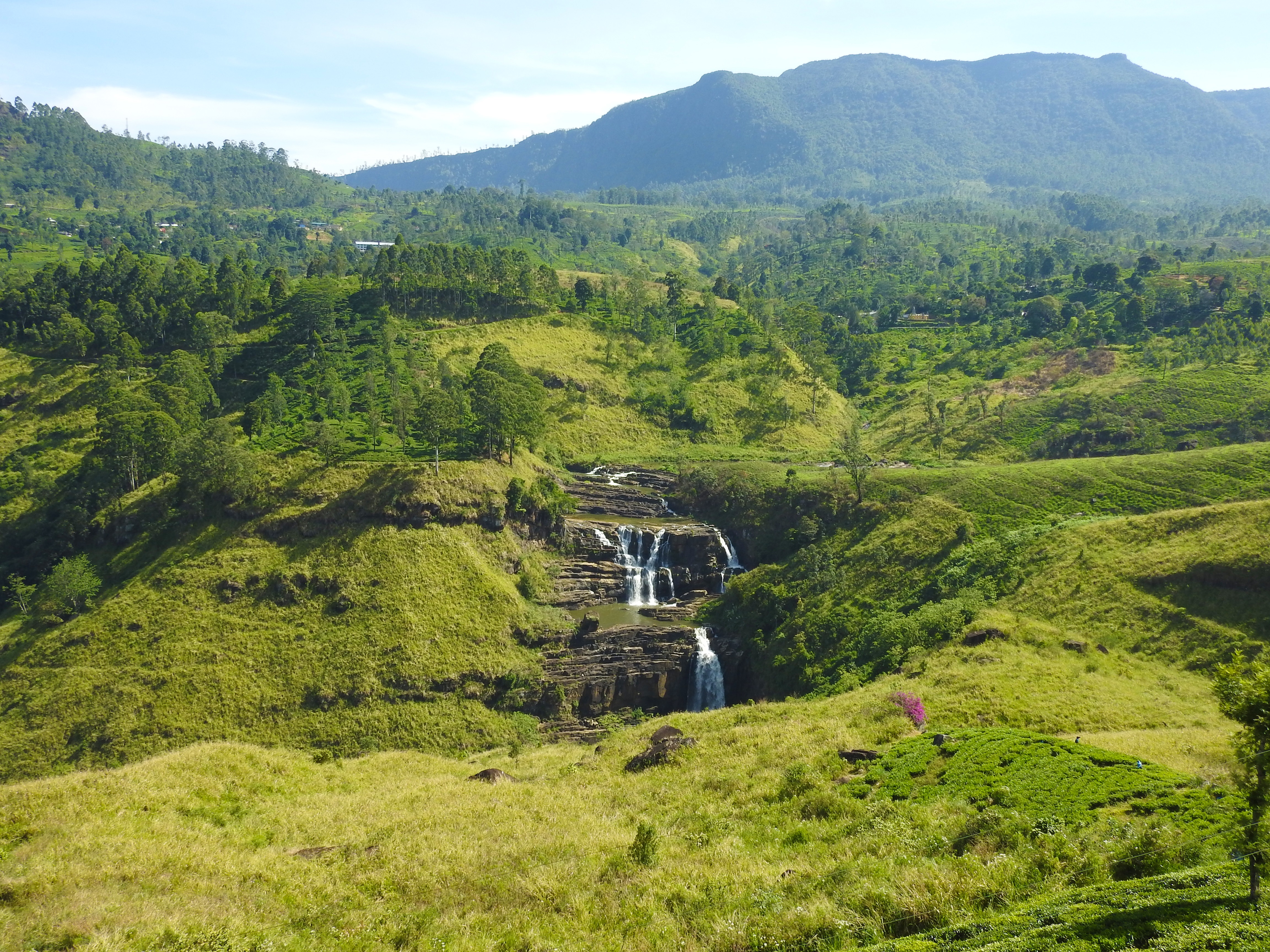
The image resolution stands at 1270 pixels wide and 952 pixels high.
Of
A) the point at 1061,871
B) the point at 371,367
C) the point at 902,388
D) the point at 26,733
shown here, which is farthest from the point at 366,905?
the point at 902,388

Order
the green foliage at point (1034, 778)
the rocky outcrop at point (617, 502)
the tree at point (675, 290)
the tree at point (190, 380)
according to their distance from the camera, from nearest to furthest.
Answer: the green foliage at point (1034, 778), the rocky outcrop at point (617, 502), the tree at point (190, 380), the tree at point (675, 290)

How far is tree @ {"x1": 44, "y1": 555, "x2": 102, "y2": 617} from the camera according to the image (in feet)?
237

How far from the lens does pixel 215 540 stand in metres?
77.4

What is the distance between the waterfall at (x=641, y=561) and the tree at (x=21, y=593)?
205 feet

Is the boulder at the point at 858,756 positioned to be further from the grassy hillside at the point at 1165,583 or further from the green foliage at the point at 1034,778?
the grassy hillside at the point at 1165,583

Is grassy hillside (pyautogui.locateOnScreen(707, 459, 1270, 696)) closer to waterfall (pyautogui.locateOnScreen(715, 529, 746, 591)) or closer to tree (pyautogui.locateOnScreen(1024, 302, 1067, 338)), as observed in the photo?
waterfall (pyautogui.locateOnScreen(715, 529, 746, 591))

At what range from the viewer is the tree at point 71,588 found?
72312 millimetres

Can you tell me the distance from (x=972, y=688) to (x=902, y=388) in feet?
327

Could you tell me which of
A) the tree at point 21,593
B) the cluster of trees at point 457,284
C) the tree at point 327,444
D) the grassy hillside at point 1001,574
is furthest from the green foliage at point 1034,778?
the cluster of trees at point 457,284

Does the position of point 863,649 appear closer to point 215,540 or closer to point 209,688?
point 209,688

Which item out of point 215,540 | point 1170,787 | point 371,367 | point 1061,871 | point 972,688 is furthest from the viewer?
point 371,367

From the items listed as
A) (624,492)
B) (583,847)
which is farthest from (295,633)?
(583,847)

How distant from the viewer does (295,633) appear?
70.0 m

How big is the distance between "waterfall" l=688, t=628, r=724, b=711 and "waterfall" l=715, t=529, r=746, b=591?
1284cm
